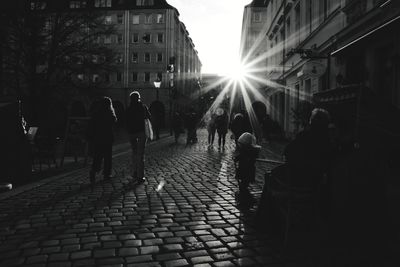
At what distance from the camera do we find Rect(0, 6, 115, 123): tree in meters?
23.1

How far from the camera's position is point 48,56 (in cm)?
2562

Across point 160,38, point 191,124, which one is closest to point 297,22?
point 191,124

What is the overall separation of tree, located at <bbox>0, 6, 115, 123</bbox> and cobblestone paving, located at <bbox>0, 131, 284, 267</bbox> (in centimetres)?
1796

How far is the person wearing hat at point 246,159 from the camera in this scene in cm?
634

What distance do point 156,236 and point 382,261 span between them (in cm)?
236

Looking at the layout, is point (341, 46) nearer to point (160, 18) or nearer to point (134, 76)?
point (134, 76)

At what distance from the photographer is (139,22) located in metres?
56.2

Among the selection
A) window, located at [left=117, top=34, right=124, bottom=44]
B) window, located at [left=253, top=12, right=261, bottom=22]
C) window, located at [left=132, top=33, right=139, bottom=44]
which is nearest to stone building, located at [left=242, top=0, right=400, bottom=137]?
window, located at [left=253, top=12, right=261, bottom=22]

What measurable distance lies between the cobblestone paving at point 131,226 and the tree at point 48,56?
18.0 m

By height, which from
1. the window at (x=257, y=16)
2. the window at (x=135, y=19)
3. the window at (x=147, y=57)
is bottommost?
the window at (x=147, y=57)

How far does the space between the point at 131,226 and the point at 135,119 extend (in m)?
3.70

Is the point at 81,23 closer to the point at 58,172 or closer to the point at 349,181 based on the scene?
the point at 58,172

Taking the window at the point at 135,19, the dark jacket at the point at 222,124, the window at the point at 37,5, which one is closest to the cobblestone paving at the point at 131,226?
the dark jacket at the point at 222,124

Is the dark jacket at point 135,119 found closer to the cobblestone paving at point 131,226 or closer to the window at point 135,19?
the cobblestone paving at point 131,226
